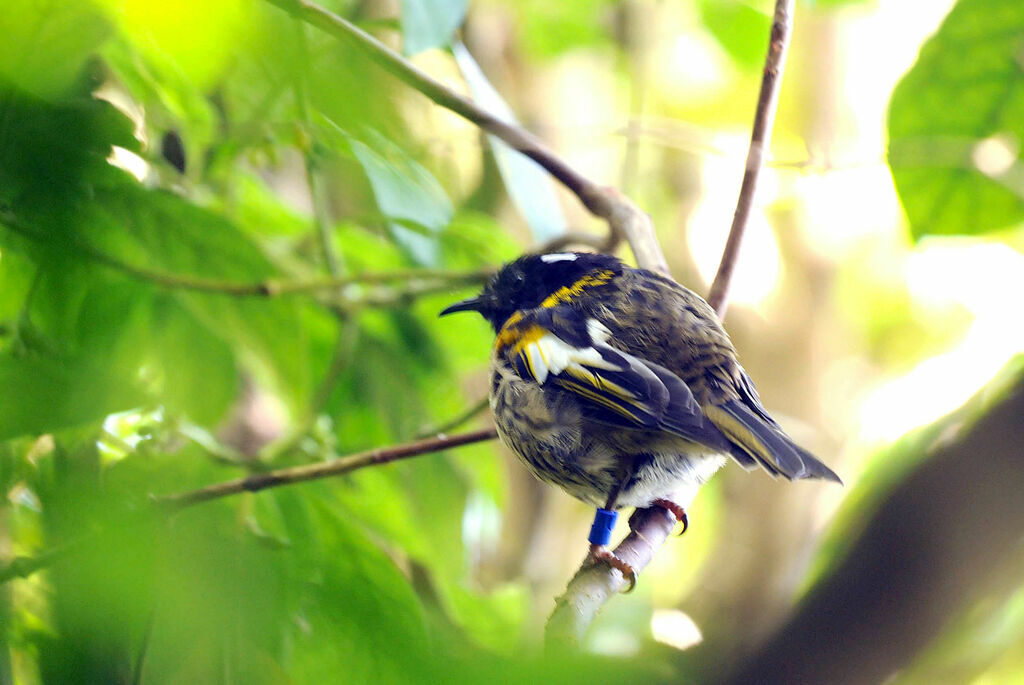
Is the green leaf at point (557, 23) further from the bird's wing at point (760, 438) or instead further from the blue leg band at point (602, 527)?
the blue leg band at point (602, 527)

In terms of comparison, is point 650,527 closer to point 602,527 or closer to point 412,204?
point 602,527

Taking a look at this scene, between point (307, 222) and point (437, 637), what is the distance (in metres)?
2.28

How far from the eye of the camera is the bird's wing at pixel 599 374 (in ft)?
6.02

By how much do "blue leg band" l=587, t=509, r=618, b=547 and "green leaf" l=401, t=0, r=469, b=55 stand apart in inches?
42.8

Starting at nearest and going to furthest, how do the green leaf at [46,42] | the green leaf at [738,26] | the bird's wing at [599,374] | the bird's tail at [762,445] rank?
the green leaf at [46,42] → the bird's tail at [762,445] → the bird's wing at [599,374] → the green leaf at [738,26]

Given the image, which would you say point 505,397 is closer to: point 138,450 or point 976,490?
point 138,450

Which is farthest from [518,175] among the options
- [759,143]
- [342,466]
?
[342,466]

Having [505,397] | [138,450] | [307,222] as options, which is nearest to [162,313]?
[138,450]

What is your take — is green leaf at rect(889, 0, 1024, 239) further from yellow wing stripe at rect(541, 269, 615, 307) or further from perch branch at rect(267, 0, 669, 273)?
yellow wing stripe at rect(541, 269, 615, 307)

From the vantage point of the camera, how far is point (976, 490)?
42 cm

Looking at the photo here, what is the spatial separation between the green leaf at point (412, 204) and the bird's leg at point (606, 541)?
84 centimetres

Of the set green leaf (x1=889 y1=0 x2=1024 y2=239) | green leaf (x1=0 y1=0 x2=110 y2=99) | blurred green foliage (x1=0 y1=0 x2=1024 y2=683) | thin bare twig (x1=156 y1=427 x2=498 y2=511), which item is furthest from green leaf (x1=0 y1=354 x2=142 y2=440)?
green leaf (x1=889 y1=0 x2=1024 y2=239)

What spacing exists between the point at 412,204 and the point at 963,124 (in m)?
1.45

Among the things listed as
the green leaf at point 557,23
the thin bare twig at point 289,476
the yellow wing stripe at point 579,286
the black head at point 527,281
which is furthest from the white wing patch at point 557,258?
the green leaf at point 557,23
